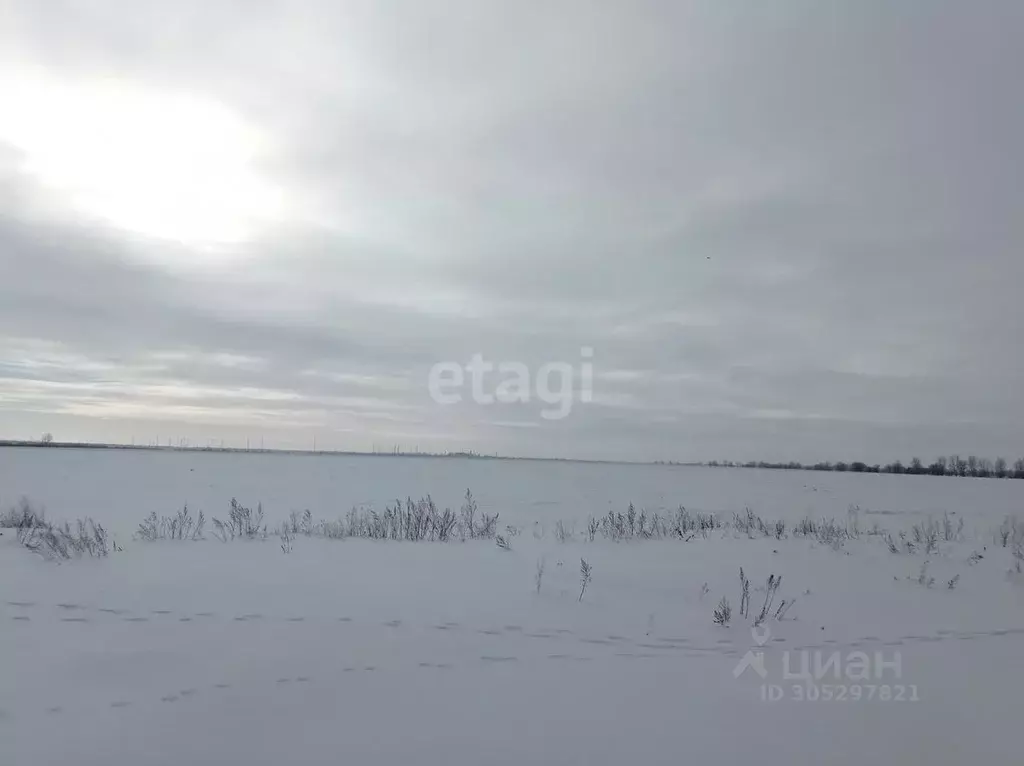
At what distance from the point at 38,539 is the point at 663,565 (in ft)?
30.9

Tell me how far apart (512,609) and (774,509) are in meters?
18.5

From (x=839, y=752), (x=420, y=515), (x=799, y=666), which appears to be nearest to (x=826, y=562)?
(x=799, y=666)

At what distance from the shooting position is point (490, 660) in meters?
5.00

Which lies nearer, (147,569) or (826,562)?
(147,569)

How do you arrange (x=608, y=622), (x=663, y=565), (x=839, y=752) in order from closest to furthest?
1. (x=839, y=752)
2. (x=608, y=622)
3. (x=663, y=565)

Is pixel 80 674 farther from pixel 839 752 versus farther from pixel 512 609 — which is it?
pixel 839 752

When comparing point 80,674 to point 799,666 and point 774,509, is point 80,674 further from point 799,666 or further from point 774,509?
point 774,509

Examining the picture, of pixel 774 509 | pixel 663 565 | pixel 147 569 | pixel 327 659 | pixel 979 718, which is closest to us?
pixel 979 718

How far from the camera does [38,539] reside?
973 centimetres

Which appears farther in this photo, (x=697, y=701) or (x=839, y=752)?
(x=697, y=701)

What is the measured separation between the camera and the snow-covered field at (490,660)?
3.85m

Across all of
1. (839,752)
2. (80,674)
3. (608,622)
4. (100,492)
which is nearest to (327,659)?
(80,674)

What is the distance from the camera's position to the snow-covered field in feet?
12.6

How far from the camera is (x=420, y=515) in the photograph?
11688 mm
